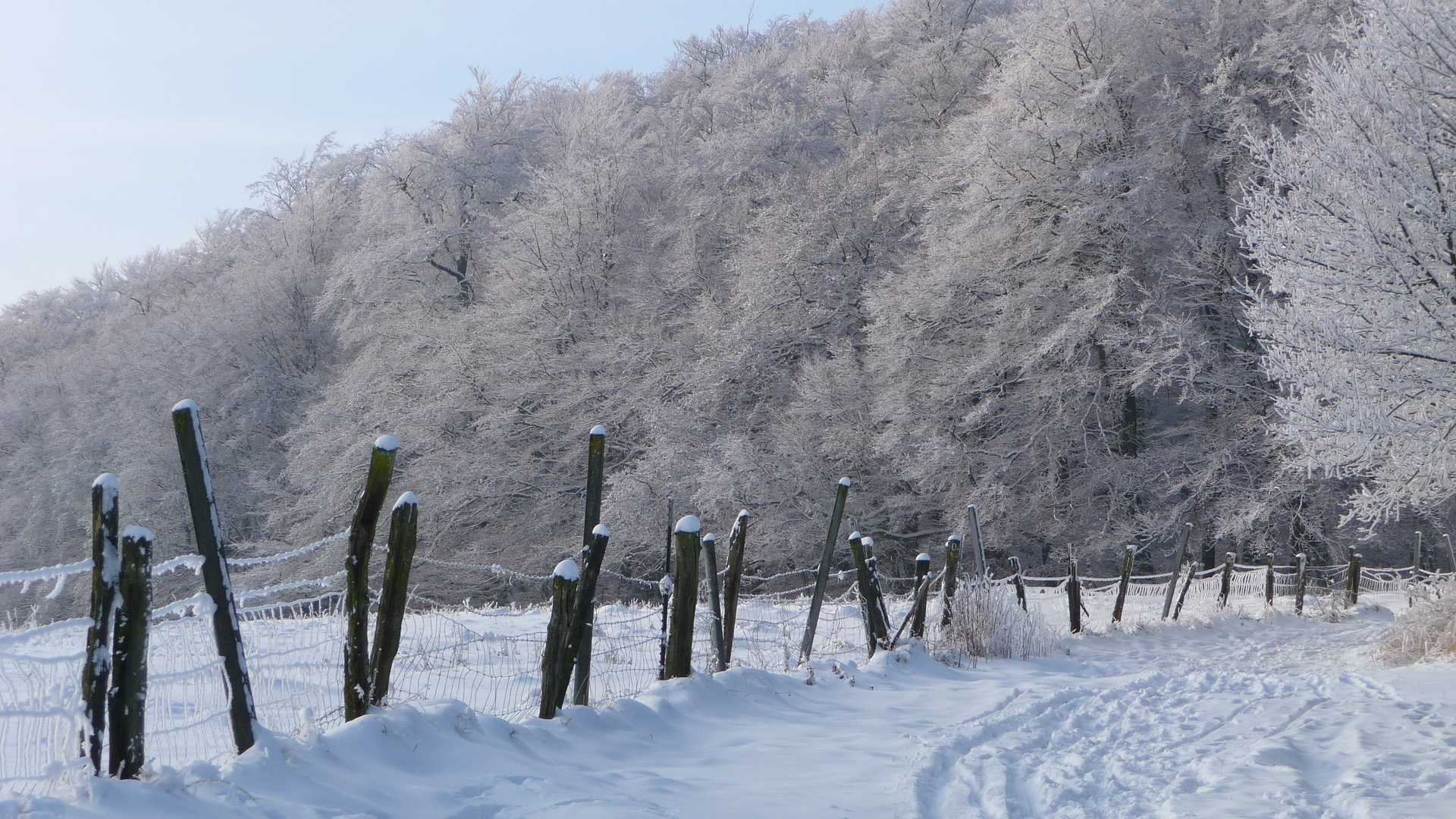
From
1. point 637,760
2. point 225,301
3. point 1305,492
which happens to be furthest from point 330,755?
point 225,301

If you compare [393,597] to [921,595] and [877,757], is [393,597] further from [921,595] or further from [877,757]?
[921,595]

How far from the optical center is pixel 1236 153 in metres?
17.1

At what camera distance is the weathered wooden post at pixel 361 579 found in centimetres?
329

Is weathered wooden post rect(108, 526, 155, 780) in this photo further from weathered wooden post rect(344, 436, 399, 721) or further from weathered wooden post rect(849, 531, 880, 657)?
weathered wooden post rect(849, 531, 880, 657)

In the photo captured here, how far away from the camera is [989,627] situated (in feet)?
25.5

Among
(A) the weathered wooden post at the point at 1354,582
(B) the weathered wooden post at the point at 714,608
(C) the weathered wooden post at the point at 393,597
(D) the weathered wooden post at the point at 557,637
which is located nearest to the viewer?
(C) the weathered wooden post at the point at 393,597

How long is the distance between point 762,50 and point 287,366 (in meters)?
17.7

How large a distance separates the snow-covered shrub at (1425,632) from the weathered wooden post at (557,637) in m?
7.97

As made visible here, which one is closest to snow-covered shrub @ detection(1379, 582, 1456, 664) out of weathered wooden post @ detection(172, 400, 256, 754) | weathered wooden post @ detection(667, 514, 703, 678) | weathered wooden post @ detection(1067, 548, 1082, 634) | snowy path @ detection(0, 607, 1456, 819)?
snowy path @ detection(0, 607, 1456, 819)

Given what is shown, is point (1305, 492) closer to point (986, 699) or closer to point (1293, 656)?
point (1293, 656)

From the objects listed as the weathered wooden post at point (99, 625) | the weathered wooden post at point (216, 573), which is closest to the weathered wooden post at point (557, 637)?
the weathered wooden post at point (216, 573)

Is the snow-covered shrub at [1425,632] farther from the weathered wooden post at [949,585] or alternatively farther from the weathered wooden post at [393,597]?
the weathered wooden post at [393,597]

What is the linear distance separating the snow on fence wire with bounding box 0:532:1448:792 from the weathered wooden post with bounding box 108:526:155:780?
10cm

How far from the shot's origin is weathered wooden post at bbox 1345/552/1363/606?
45.2ft
